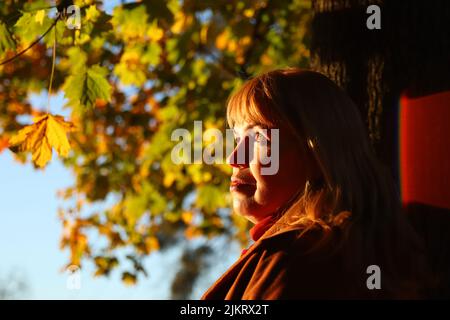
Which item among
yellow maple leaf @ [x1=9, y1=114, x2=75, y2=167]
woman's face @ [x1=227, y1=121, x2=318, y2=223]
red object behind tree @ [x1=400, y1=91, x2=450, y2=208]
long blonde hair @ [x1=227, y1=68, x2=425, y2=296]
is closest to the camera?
long blonde hair @ [x1=227, y1=68, x2=425, y2=296]

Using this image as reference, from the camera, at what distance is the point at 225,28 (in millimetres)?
8273

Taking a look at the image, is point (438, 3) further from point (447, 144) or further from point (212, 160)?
point (212, 160)

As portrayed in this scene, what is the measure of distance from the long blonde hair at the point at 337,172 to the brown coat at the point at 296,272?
5 centimetres

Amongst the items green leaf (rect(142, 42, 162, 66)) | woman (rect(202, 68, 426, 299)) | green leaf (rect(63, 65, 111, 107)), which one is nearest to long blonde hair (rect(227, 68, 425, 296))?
woman (rect(202, 68, 426, 299))

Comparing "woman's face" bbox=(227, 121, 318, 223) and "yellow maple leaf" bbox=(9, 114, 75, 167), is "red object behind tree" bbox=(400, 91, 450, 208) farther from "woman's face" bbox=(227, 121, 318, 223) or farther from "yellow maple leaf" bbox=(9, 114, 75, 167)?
"yellow maple leaf" bbox=(9, 114, 75, 167)

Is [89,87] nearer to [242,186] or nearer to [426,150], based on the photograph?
[242,186]

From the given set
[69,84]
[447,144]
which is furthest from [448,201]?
[69,84]

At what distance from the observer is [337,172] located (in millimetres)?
2574

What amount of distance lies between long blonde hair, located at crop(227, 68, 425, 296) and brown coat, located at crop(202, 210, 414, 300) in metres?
0.05

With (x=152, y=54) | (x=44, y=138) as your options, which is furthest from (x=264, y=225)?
(x=152, y=54)

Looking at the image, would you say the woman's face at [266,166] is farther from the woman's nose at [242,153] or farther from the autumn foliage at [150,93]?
the autumn foliage at [150,93]

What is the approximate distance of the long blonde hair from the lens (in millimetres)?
2531

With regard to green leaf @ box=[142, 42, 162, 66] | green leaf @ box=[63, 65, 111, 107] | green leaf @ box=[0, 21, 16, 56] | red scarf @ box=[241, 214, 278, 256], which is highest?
green leaf @ box=[142, 42, 162, 66]

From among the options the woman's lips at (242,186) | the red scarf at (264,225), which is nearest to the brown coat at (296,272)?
the red scarf at (264,225)
